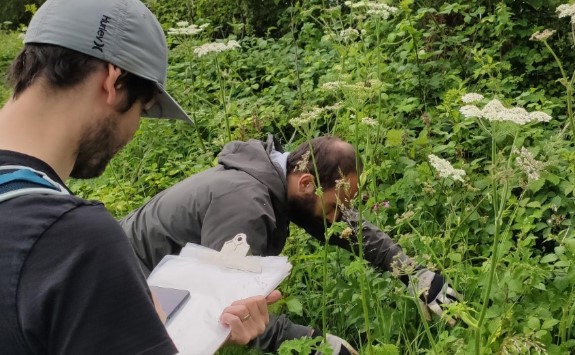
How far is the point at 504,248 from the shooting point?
2.79 m

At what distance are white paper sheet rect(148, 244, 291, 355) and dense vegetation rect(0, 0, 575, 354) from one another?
0.92 ft

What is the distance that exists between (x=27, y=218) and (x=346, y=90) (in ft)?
4.88

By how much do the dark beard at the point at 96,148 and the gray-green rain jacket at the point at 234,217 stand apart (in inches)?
47.7

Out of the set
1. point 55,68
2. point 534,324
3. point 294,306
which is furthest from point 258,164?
point 55,68

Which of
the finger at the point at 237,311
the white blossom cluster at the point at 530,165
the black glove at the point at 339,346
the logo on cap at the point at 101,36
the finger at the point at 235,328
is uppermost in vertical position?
the logo on cap at the point at 101,36

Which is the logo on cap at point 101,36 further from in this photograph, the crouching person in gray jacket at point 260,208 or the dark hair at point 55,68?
the crouching person in gray jacket at point 260,208

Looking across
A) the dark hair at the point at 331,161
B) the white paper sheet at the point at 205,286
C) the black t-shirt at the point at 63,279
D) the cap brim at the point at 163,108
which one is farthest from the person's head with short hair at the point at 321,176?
the black t-shirt at the point at 63,279

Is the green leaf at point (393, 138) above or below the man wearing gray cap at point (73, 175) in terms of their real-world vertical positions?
below

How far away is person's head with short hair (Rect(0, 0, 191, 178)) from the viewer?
1361 mm

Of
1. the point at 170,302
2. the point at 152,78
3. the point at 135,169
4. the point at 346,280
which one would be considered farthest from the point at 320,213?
the point at 135,169

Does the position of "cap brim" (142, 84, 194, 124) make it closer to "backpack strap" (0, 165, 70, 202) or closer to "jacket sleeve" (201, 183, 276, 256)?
"backpack strap" (0, 165, 70, 202)

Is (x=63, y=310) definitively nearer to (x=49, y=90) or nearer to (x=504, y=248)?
(x=49, y=90)

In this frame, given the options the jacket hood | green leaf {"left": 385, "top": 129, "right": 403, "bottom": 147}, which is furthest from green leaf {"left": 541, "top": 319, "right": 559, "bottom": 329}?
green leaf {"left": 385, "top": 129, "right": 403, "bottom": 147}

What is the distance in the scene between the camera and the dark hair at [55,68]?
1376 mm
